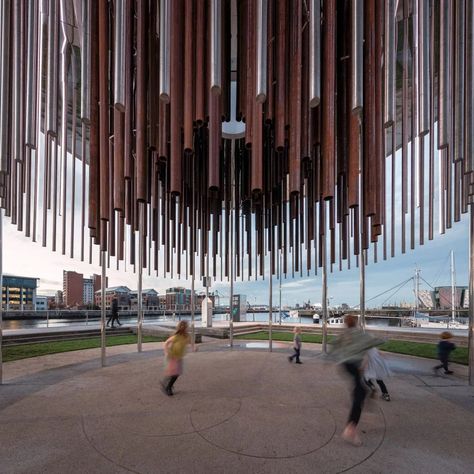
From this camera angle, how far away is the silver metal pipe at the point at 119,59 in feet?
16.4

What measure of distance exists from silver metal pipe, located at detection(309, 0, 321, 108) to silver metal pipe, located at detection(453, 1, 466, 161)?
291 centimetres

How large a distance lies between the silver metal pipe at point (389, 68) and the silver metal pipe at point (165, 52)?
3.37 metres

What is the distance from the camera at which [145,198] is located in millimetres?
5438

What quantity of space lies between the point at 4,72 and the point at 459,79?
8385 mm

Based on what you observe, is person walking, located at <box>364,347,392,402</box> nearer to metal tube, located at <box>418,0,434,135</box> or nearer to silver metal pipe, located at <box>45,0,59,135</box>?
metal tube, located at <box>418,0,434,135</box>

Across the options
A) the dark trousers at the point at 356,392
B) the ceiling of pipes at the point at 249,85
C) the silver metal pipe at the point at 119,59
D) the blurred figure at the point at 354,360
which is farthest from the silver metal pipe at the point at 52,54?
the dark trousers at the point at 356,392

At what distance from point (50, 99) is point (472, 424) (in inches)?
348

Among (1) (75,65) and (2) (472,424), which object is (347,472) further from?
(1) (75,65)

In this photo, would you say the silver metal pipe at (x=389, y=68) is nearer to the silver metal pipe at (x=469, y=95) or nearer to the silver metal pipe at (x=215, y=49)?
the silver metal pipe at (x=469, y=95)

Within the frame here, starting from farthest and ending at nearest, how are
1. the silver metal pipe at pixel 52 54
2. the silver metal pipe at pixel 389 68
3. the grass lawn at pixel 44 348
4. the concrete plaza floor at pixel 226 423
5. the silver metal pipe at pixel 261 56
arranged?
the grass lawn at pixel 44 348 < the silver metal pipe at pixel 52 54 < the silver metal pipe at pixel 389 68 < the silver metal pipe at pixel 261 56 < the concrete plaza floor at pixel 226 423

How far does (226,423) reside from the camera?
5.04 m

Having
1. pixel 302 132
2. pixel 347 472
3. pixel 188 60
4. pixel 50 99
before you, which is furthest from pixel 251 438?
pixel 50 99

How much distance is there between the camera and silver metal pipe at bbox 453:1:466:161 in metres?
5.82

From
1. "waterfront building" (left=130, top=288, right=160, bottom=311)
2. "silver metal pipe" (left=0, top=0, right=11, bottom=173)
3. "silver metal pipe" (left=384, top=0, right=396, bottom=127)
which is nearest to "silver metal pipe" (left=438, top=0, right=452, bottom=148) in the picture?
"silver metal pipe" (left=384, top=0, right=396, bottom=127)
